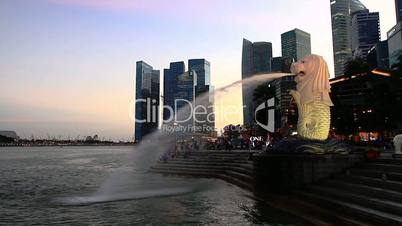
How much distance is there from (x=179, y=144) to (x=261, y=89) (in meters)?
40.0

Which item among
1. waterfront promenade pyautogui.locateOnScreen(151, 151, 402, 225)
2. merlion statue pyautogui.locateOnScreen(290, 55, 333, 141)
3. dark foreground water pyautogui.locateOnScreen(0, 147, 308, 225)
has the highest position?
merlion statue pyautogui.locateOnScreen(290, 55, 333, 141)

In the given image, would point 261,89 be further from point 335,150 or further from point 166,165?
point 335,150

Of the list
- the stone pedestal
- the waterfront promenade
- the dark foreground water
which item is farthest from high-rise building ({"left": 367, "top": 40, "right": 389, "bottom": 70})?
the dark foreground water

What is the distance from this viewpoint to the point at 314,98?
58.0 ft

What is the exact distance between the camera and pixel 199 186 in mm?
20656

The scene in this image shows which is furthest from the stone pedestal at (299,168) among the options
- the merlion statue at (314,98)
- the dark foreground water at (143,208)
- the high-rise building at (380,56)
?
the high-rise building at (380,56)

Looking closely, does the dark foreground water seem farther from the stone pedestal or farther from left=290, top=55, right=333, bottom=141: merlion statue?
left=290, top=55, right=333, bottom=141: merlion statue

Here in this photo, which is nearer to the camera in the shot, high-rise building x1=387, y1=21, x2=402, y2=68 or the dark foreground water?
the dark foreground water

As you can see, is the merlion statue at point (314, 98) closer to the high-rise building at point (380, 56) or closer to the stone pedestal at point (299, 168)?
the stone pedestal at point (299, 168)

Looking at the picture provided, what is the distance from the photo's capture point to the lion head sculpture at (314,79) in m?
17.6

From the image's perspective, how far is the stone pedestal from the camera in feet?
50.2

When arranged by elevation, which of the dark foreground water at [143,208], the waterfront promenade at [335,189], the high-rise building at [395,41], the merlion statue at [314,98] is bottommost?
the dark foreground water at [143,208]

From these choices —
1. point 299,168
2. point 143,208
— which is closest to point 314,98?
Result: point 299,168

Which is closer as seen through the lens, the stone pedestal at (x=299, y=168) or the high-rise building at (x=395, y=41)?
the stone pedestal at (x=299, y=168)
